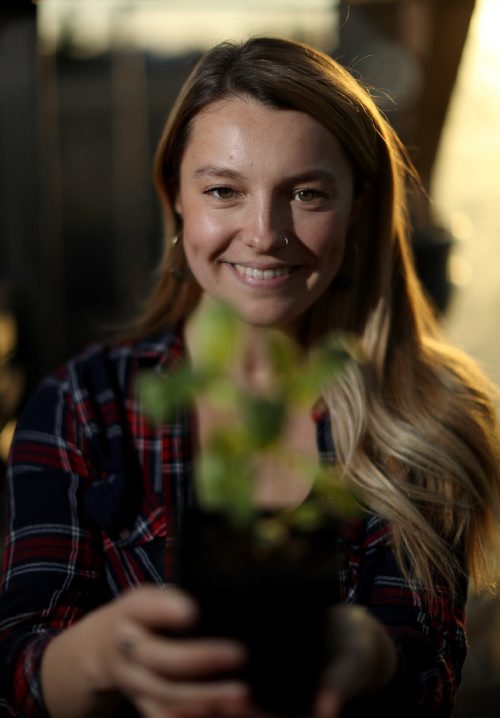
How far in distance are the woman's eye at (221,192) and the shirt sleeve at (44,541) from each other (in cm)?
40

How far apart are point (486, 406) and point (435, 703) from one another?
558mm

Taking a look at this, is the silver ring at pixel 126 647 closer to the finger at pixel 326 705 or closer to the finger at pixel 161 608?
the finger at pixel 161 608

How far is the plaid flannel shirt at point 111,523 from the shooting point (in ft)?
3.81

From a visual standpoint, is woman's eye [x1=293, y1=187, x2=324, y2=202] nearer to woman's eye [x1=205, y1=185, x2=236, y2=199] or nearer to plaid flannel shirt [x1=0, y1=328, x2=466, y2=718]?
woman's eye [x1=205, y1=185, x2=236, y2=199]

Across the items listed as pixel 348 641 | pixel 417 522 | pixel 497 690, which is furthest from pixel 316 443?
pixel 497 690

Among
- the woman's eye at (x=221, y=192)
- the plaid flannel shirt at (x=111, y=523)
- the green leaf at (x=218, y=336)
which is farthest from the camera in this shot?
the woman's eye at (x=221, y=192)

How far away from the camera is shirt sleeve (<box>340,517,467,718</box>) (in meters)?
1.06

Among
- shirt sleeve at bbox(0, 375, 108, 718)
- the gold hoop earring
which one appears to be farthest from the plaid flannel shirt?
the gold hoop earring

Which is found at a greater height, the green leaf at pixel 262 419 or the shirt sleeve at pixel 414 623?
the green leaf at pixel 262 419

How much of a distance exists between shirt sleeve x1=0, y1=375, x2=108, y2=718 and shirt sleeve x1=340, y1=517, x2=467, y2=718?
15.7 inches

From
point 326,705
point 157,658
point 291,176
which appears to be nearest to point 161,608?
point 157,658

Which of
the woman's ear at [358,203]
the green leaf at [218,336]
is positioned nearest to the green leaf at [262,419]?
the green leaf at [218,336]

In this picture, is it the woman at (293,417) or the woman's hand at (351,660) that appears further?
the woman at (293,417)

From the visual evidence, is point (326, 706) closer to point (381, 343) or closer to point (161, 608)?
point (161, 608)
